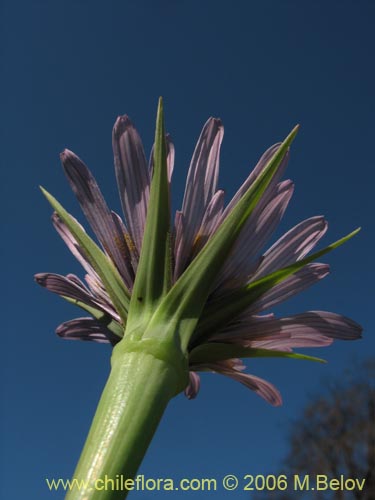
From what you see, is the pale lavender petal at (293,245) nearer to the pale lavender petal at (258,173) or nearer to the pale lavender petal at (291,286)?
the pale lavender petal at (291,286)

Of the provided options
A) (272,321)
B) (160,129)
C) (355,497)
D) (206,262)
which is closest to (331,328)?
(272,321)

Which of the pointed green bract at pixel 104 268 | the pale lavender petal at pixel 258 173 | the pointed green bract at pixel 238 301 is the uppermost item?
the pale lavender petal at pixel 258 173

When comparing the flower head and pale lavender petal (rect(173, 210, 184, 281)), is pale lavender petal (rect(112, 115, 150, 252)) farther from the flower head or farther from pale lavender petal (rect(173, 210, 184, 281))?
pale lavender petal (rect(173, 210, 184, 281))

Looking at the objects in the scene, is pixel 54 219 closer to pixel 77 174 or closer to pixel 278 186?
pixel 77 174

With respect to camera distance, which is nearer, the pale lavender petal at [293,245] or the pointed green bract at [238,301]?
the pointed green bract at [238,301]

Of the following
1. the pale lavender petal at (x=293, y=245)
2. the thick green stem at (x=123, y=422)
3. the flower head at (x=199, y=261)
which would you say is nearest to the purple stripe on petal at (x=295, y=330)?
the flower head at (x=199, y=261)

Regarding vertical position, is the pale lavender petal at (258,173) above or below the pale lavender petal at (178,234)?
above

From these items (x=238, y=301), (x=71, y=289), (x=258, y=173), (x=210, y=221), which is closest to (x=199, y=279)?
(x=238, y=301)
